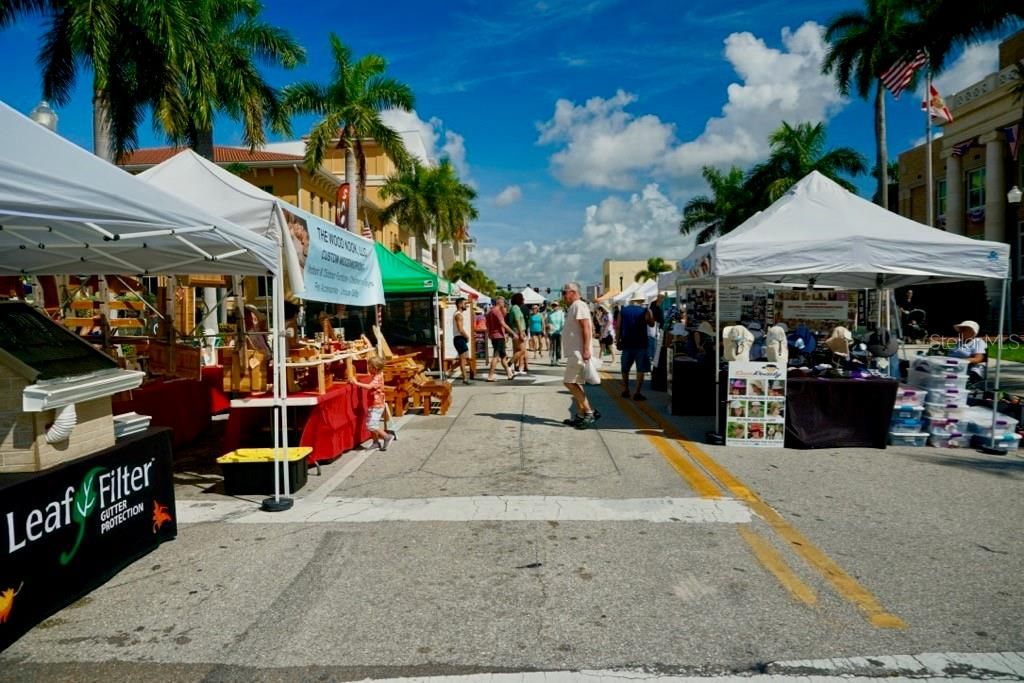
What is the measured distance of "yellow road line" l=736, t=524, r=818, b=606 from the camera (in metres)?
3.86

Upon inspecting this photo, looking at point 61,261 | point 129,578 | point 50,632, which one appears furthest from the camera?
point 61,261

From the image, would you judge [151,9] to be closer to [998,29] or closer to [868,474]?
[868,474]

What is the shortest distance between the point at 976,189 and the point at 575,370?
4341 cm

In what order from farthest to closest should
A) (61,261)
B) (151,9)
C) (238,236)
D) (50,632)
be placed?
(151,9), (61,261), (238,236), (50,632)

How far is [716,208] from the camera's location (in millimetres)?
47625

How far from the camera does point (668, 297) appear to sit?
27.6 meters

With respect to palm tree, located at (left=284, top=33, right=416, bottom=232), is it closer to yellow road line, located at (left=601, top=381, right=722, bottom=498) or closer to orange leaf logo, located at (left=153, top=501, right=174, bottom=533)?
yellow road line, located at (left=601, top=381, right=722, bottom=498)

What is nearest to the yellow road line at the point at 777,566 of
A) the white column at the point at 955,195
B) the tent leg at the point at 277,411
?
the tent leg at the point at 277,411

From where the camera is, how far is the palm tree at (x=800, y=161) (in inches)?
1483

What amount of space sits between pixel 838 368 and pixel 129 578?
7.96m

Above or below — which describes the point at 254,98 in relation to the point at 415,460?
above

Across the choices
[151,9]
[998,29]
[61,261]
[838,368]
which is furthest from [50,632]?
[998,29]

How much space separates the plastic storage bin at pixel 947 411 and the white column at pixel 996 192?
3687cm

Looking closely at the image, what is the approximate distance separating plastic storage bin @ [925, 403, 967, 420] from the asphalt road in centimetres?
121
